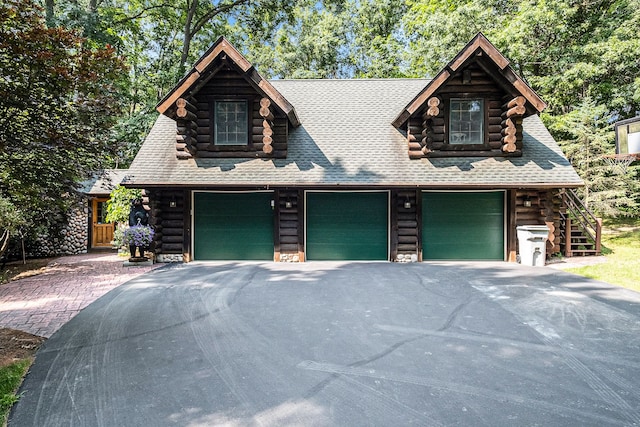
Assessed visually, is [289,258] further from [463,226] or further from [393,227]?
[463,226]

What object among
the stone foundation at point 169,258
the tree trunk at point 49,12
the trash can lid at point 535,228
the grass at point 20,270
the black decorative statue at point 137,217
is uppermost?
the tree trunk at point 49,12

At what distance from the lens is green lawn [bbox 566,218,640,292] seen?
714cm

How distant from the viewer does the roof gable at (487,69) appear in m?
9.27

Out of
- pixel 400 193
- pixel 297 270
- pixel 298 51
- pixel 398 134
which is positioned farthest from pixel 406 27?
pixel 297 270

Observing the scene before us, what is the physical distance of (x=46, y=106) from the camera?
15.7 feet

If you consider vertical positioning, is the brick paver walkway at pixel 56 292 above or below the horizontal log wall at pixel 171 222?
below

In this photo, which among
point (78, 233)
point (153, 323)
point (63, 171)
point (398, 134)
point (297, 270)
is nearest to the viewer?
point (153, 323)

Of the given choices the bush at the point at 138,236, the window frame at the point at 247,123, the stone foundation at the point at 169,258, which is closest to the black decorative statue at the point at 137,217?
the bush at the point at 138,236

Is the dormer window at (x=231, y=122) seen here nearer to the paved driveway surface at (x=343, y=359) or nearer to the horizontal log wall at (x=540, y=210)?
the paved driveway surface at (x=343, y=359)

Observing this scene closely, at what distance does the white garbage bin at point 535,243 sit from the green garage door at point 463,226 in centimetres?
73

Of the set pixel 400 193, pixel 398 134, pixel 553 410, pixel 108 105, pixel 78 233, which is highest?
pixel 398 134

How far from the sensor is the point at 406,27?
2288 cm

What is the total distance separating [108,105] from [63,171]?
128cm

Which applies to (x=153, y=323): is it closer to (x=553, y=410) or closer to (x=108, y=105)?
(x=108, y=105)
